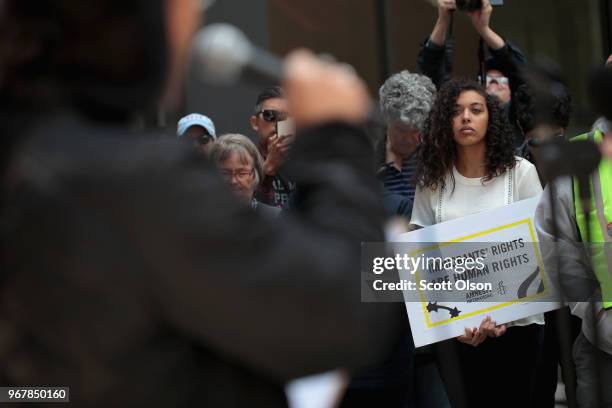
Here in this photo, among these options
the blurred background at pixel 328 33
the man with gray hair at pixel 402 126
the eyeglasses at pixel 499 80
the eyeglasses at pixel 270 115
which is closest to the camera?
the man with gray hair at pixel 402 126

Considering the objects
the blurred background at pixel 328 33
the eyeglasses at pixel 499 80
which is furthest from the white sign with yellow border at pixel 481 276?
the blurred background at pixel 328 33

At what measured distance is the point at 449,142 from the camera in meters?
4.33

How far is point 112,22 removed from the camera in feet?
4.00

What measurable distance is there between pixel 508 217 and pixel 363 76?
10.4 feet

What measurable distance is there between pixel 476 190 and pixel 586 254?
22.7 inches

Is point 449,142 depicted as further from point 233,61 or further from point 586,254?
point 233,61

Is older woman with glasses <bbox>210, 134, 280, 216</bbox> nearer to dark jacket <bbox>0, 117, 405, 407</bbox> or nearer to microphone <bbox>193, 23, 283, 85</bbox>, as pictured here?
microphone <bbox>193, 23, 283, 85</bbox>

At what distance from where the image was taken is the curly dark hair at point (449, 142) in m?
4.23

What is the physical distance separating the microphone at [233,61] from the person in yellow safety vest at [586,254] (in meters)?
2.42

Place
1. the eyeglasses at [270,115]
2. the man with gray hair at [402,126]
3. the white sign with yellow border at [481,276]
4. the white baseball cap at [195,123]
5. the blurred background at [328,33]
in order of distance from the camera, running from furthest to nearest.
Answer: the blurred background at [328,33]
the white baseball cap at [195,123]
the eyeglasses at [270,115]
the man with gray hair at [402,126]
the white sign with yellow border at [481,276]

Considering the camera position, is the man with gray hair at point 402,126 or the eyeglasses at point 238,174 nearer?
the eyeglasses at point 238,174

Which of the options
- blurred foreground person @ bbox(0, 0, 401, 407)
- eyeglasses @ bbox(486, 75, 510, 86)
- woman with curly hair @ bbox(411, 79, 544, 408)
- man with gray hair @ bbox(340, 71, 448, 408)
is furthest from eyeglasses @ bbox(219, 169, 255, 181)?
blurred foreground person @ bbox(0, 0, 401, 407)

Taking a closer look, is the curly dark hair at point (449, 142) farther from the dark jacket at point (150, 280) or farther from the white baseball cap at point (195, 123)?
the dark jacket at point (150, 280)

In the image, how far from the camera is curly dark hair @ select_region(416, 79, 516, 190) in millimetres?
4234
